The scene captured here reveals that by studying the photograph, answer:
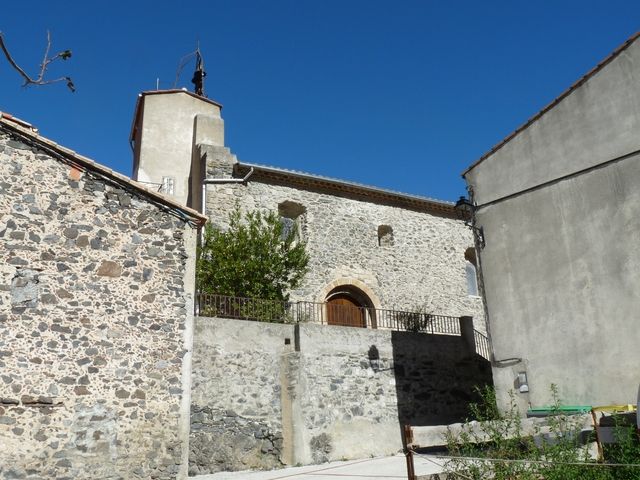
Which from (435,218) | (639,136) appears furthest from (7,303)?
(435,218)

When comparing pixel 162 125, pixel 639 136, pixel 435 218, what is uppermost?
pixel 162 125

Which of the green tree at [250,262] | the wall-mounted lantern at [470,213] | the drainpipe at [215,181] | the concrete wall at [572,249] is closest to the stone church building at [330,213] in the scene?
the drainpipe at [215,181]

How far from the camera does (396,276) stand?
2034 cm

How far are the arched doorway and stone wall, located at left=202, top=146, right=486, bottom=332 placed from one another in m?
0.29

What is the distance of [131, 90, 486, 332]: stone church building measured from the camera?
60.3 feet

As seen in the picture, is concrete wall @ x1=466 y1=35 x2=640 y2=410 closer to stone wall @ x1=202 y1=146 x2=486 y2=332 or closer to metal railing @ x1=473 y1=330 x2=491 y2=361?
metal railing @ x1=473 y1=330 x2=491 y2=361

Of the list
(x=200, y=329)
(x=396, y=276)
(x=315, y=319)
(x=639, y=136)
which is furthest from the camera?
(x=396, y=276)

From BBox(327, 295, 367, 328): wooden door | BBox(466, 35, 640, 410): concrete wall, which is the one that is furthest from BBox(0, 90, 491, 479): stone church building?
BBox(466, 35, 640, 410): concrete wall

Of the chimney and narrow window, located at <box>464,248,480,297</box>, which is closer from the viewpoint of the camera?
the chimney

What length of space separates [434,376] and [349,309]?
4.83m

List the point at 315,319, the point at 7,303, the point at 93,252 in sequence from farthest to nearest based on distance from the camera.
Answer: the point at 315,319 → the point at 93,252 → the point at 7,303

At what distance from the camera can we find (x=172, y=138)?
69.1ft

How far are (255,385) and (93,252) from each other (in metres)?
4.30

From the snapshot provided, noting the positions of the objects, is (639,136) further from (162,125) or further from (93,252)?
(162,125)
